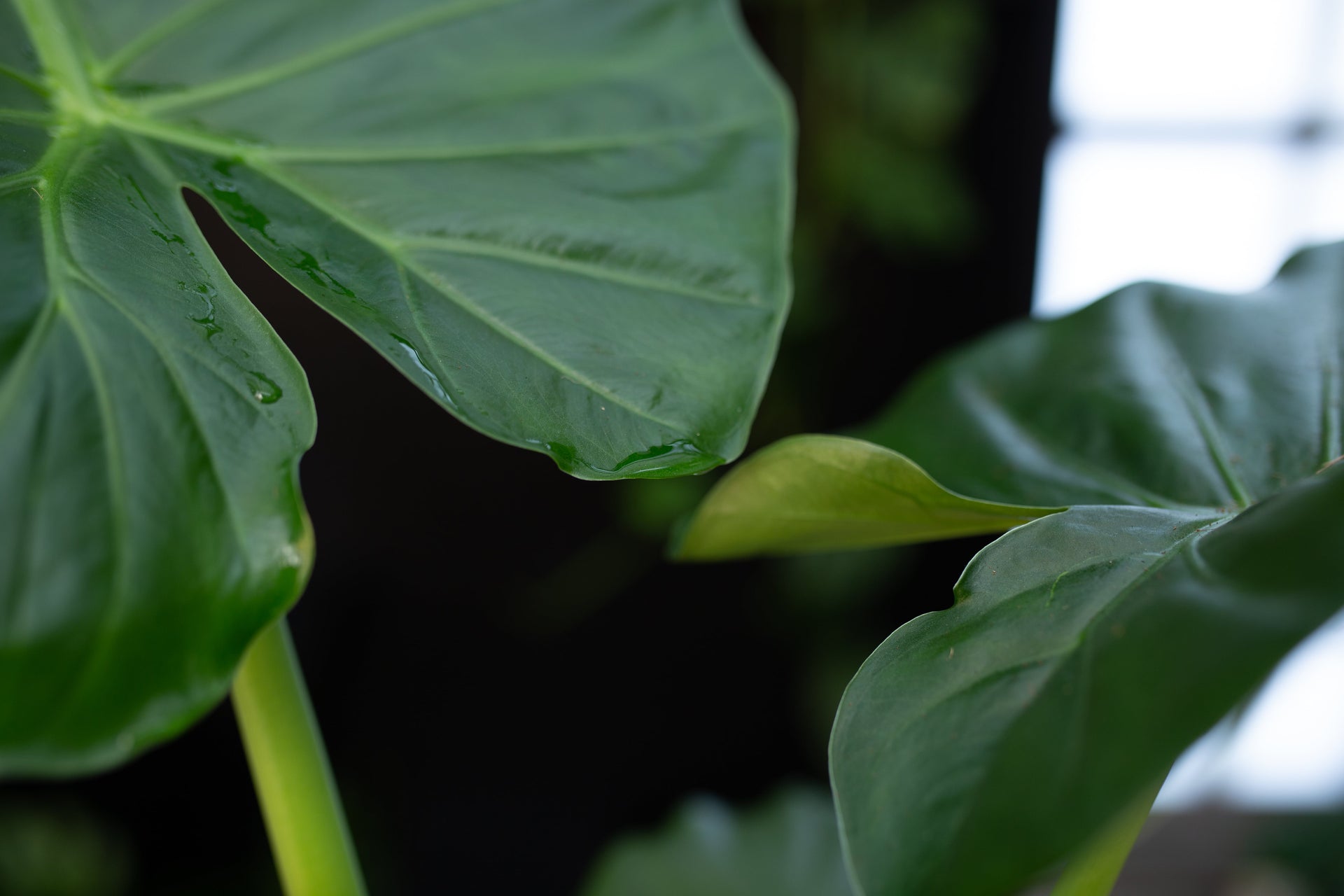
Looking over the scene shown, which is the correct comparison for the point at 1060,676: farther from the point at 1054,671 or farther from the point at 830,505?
the point at 830,505

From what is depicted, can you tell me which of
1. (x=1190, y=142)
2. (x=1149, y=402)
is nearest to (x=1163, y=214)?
(x=1190, y=142)

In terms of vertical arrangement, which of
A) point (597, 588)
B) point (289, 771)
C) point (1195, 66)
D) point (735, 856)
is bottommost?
point (597, 588)

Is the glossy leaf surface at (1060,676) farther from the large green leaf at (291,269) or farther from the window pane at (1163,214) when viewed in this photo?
the window pane at (1163,214)

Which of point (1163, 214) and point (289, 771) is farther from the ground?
point (289, 771)

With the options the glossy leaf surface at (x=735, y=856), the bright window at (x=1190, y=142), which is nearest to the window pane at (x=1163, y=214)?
the bright window at (x=1190, y=142)

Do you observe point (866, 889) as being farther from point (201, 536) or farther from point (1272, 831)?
point (1272, 831)

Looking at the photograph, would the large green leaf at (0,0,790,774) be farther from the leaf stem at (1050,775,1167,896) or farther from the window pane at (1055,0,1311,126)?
the window pane at (1055,0,1311,126)
